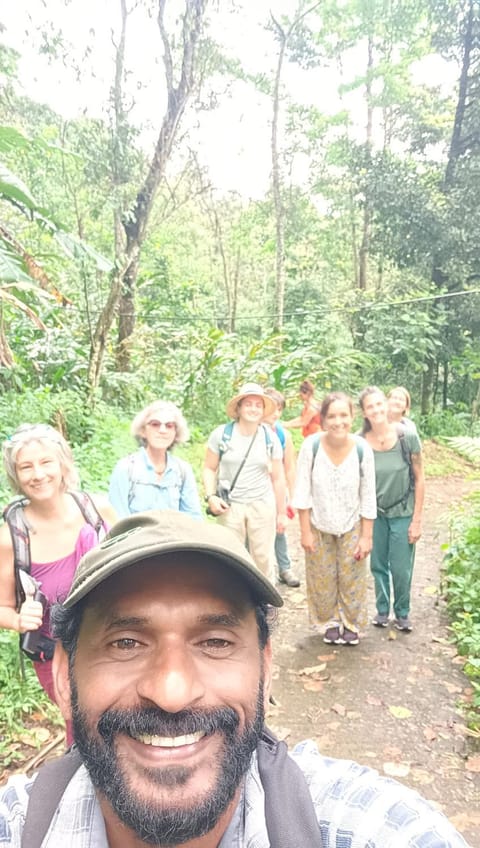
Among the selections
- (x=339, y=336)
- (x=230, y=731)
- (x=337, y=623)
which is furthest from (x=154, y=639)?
(x=339, y=336)

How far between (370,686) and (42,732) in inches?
82.4

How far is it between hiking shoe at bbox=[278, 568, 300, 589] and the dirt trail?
47 cm

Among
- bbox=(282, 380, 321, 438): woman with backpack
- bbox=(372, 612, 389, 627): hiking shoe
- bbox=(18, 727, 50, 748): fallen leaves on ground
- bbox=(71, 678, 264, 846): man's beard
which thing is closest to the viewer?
bbox=(71, 678, 264, 846): man's beard

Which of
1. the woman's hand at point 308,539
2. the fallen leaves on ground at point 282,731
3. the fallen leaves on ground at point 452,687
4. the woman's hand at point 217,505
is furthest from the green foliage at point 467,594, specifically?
the woman's hand at point 217,505

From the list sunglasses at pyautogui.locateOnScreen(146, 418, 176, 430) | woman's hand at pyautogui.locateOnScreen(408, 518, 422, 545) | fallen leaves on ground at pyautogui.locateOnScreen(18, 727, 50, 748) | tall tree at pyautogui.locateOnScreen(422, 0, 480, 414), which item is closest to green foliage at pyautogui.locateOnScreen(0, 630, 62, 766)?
fallen leaves on ground at pyautogui.locateOnScreen(18, 727, 50, 748)

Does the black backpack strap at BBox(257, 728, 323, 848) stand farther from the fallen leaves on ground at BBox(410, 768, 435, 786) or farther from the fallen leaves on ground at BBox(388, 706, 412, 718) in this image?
the fallen leaves on ground at BBox(388, 706, 412, 718)

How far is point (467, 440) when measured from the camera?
4.82 m

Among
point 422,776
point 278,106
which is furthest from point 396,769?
point 278,106

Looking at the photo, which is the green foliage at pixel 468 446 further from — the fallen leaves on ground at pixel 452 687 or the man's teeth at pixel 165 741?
the man's teeth at pixel 165 741

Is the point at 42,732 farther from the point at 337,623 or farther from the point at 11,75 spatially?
the point at 11,75

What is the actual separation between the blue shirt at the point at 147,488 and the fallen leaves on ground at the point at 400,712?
1.73 m

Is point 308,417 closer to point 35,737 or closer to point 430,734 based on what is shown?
point 430,734

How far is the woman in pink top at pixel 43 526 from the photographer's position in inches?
92.4

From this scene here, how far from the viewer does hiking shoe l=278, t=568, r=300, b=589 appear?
5555 millimetres
